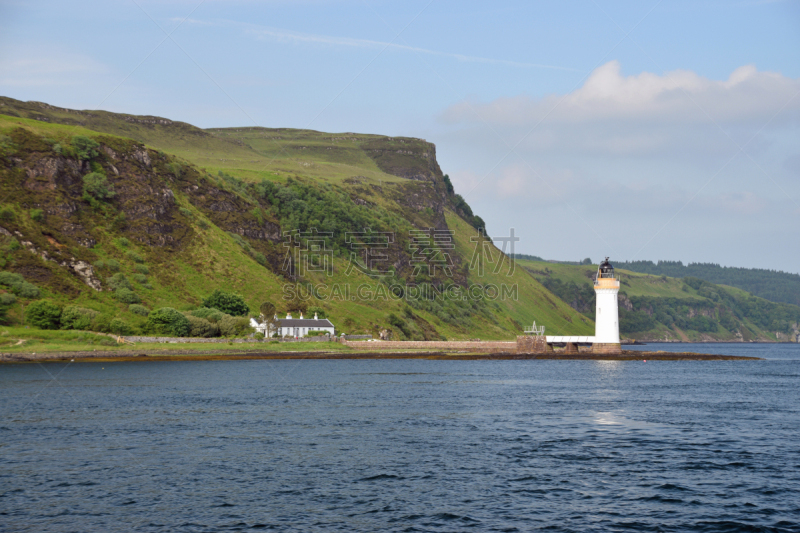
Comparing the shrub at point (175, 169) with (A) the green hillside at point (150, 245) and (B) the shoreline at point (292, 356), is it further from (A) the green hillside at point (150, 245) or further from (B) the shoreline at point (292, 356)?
(B) the shoreline at point (292, 356)

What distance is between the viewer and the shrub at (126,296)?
372 feet

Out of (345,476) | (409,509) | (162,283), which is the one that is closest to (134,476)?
(345,476)

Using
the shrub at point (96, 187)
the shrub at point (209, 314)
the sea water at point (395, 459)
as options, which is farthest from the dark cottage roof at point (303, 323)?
the sea water at point (395, 459)

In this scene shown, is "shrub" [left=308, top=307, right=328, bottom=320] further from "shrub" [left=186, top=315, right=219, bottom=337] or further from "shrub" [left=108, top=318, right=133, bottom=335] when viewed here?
"shrub" [left=108, top=318, right=133, bottom=335]

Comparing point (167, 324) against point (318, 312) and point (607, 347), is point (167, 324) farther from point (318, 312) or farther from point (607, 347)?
point (607, 347)

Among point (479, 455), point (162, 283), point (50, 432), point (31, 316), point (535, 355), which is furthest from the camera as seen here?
point (162, 283)

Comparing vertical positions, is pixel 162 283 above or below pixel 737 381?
above

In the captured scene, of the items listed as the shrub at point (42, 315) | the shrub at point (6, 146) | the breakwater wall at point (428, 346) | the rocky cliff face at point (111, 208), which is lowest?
the breakwater wall at point (428, 346)

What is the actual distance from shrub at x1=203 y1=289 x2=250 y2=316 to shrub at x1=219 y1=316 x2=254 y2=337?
583 cm

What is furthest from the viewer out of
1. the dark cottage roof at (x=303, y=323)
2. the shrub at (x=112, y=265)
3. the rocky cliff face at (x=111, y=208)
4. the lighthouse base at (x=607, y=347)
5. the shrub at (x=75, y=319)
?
the dark cottage roof at (x=303, y=323)

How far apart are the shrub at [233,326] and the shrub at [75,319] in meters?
21.3

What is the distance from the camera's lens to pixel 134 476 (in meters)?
27.7

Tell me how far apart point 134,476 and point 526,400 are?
112 ft

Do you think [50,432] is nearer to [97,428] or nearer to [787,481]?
[97,428]
